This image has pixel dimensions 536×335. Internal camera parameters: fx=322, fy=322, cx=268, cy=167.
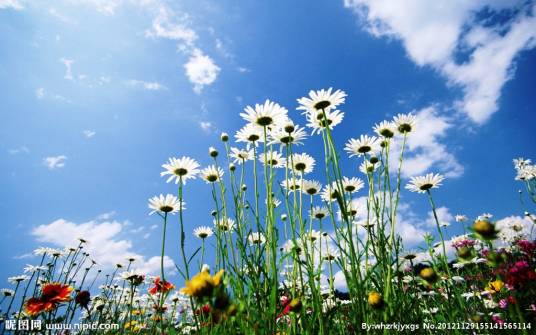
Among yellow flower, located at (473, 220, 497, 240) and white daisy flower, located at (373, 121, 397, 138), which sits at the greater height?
white daisy flower, located at (373, 121, 397, 138)

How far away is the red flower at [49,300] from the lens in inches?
91.5

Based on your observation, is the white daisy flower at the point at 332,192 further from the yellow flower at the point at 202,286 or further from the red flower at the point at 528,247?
the red flower at the point at 528,247

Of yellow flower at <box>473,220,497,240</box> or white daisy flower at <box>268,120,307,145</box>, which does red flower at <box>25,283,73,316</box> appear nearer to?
white daisy flower at <box>268,120,307,145</box>

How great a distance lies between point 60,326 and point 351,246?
3.09 meters

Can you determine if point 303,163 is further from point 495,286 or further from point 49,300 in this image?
point 49,300

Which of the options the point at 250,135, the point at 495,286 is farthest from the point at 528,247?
the point at 250,135

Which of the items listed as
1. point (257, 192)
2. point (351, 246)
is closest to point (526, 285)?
point (351, 246)

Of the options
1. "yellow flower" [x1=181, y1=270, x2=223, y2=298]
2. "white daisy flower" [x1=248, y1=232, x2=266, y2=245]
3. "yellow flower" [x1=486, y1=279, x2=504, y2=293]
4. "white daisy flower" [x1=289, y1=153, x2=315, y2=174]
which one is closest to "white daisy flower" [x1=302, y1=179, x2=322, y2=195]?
"white daisy flower" [x1=289, y1=153, x2=315, y2=174]

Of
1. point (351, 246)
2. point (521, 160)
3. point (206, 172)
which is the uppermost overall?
point (521, 160)

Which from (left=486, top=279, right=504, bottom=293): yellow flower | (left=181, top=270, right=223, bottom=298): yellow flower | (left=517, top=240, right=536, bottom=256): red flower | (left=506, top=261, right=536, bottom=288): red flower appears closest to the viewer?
(left=181, top=270, right=223, bottom=298): yellow flower

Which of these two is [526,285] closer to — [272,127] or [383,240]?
[383,240]

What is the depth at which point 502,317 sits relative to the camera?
7.39 ft

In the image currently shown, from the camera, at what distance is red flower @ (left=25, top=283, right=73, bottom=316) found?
7.63ft

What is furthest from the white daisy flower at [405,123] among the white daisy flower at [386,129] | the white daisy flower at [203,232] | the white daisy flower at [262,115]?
the white daisy flower at [203,232]
